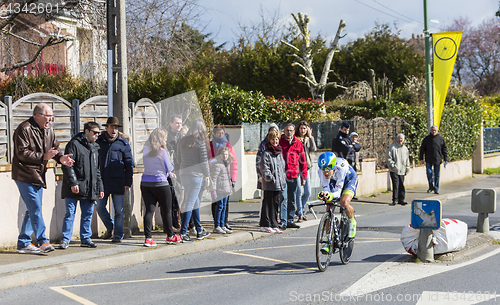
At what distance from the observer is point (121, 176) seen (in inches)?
299

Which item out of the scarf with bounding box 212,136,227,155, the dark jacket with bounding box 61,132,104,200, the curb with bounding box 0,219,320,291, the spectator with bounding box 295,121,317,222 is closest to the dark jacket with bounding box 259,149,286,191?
the scarf with bounding box 212,136,227,155

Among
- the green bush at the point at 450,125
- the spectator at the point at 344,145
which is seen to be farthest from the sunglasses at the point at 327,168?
the green bush at the point at 450,125

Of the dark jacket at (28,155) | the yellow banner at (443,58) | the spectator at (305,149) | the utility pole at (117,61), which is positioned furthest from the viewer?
the yellow banner at (443,58)

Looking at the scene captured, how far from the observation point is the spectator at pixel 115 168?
7484 millimetres

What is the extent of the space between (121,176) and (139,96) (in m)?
4.65

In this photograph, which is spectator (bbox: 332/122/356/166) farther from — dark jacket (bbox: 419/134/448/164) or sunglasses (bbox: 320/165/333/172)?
sunglasses (bbox: 320/165/333/172)

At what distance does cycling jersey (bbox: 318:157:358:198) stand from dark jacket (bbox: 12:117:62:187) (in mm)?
3762

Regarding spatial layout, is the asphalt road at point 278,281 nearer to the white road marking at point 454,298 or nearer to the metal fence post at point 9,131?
the white road marking at point 454,298

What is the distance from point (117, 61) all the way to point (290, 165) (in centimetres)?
363

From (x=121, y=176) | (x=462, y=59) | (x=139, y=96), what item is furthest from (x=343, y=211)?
(x=462, y=59)

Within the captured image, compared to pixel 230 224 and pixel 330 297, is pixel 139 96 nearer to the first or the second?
pixel 230 224

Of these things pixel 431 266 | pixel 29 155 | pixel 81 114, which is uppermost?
pixel 81 114

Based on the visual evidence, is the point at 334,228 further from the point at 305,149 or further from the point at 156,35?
the point at 156,35

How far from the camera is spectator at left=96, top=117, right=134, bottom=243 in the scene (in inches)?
295
